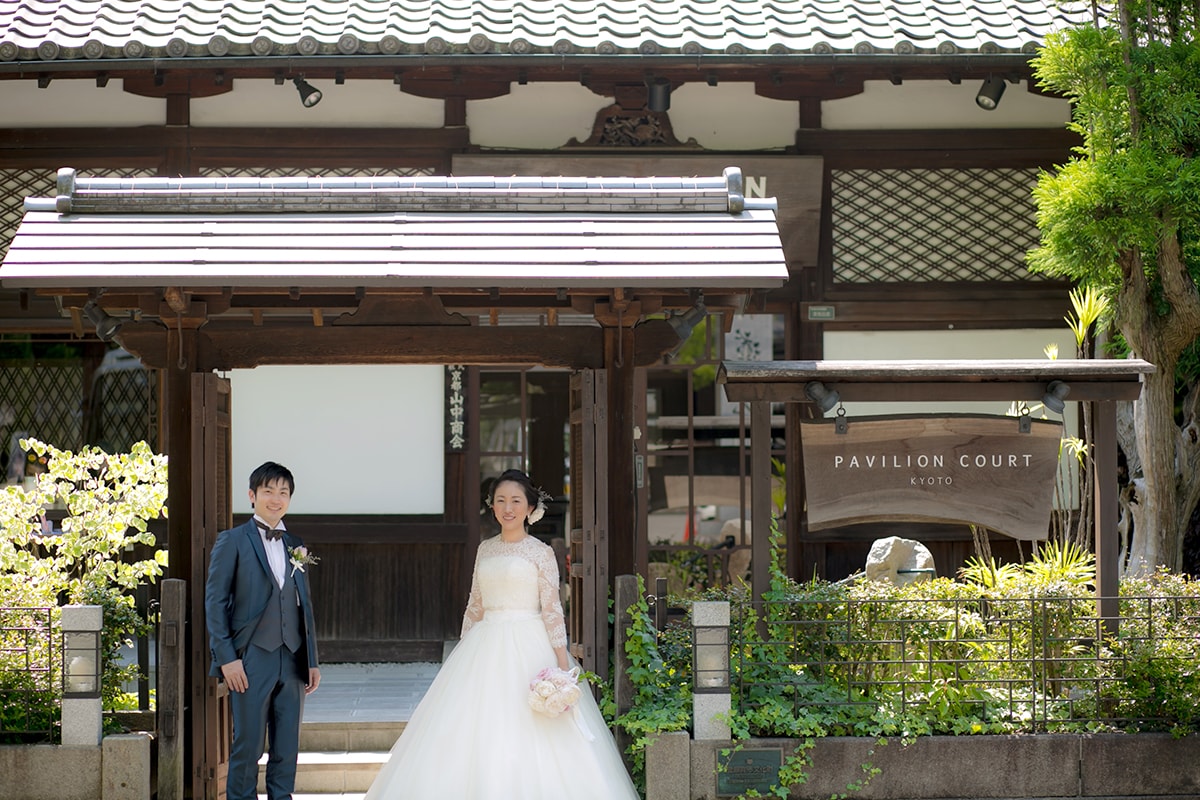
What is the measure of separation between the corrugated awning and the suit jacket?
1.38 m

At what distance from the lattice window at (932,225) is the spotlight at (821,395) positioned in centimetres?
354

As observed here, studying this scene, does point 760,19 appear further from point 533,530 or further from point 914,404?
point 533,530

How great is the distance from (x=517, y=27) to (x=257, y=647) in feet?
17.7

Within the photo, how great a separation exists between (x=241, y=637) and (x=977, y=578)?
16.5 feet

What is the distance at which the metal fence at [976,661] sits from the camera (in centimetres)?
756

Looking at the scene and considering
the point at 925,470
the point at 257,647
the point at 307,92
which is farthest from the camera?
the point at 307,92

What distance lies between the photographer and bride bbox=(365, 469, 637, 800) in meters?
6.93

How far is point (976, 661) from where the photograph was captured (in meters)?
7.56

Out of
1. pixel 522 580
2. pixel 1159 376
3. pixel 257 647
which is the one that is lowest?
pixel 257 647

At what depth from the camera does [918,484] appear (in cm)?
806

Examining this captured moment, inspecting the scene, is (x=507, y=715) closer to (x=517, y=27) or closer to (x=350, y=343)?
(x=350, y=343)

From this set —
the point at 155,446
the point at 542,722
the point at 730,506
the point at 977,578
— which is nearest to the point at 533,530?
the point at 730,506

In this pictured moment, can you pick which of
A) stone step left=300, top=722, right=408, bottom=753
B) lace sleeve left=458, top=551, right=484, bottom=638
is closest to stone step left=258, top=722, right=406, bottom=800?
stone step left=300, top=722, right=408, bottom=753

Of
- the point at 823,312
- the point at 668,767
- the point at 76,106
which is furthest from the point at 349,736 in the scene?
the point at 76,106
